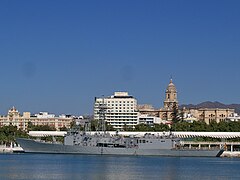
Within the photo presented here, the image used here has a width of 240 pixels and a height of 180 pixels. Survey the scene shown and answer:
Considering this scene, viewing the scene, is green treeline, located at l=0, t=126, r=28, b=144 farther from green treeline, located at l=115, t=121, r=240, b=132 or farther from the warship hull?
the warship hull

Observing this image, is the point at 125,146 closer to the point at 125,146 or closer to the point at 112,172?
the point at 125,146

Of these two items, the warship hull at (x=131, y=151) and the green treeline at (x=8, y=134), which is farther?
the green treeline at (x=8, y=134)

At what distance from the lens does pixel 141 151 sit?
109000 mm

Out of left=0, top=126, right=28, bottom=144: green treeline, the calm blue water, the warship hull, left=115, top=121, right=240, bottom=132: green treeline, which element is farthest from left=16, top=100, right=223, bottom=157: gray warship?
left=0, top=126, right=28, bottom=144: green treeline

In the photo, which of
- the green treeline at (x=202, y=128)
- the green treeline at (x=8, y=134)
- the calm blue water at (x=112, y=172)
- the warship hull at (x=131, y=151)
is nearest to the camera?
the calm blue water at (x=112, y=172)

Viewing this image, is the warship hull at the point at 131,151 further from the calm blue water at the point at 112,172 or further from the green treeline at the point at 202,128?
the green treeline at the point at 202,128

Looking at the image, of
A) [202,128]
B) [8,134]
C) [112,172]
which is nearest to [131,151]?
[112,172]

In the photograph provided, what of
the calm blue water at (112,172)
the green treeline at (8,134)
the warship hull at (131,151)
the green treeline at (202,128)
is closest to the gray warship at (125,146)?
the warship hull at (131,151)

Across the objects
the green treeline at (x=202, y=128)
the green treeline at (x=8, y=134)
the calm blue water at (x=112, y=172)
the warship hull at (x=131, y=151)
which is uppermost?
the green treeline at (x=202, y=128)

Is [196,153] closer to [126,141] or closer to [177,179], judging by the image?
[126,141]

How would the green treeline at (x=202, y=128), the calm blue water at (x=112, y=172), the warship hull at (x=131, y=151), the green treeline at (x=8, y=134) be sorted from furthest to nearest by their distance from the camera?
the green treeline at (x=202, y=128) < the green treeline at (x=8, y=134) < the warship hull at (x=131, y=151) < the calm blue water at (x=112, y=172)

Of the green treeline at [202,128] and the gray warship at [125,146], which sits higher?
the green treeline at [202,128]

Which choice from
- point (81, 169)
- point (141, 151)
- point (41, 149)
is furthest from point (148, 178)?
point (41, 149)

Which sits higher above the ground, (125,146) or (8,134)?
(8,134)
